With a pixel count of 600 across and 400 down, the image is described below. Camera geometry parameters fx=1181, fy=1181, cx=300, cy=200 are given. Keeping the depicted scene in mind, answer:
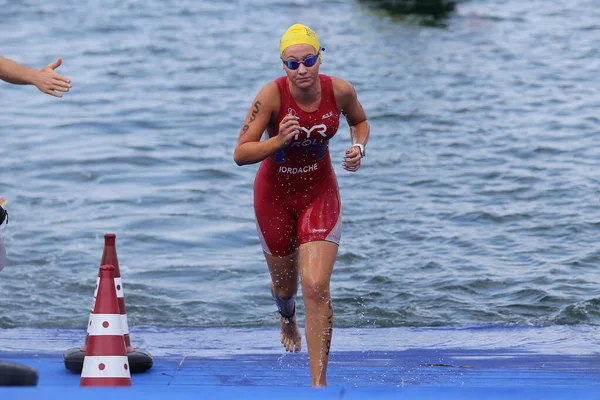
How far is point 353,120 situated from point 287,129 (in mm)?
952

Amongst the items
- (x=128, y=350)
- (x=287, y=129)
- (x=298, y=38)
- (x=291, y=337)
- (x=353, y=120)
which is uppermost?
(x=298, y=38)

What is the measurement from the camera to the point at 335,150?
17500 millimetres

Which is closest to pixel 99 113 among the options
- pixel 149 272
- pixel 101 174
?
pixel 101 174

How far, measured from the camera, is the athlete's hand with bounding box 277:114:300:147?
20.5ft

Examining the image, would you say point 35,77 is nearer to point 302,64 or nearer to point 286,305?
point 302,64

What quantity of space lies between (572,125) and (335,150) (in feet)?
14.7

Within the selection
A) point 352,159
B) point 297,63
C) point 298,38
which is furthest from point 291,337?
point 298,38

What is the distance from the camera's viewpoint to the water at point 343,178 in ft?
35.8

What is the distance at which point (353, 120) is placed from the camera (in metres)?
7.10

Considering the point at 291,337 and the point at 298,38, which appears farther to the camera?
the point at 291,337

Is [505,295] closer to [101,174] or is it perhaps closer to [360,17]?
[101,174]

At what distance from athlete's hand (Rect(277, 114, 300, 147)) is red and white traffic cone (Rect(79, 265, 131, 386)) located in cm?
112

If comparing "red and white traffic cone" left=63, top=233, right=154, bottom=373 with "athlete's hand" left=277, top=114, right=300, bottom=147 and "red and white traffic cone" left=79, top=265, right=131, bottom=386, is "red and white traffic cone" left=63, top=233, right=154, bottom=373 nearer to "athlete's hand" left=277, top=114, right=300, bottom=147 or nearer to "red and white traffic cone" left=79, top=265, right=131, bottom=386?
"red and white traffic cone" left=79, top=265, right=131, bottom=386

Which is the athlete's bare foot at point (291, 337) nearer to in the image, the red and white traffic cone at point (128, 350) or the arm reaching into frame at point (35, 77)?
the red and white traffic cone at point (128, 350)
